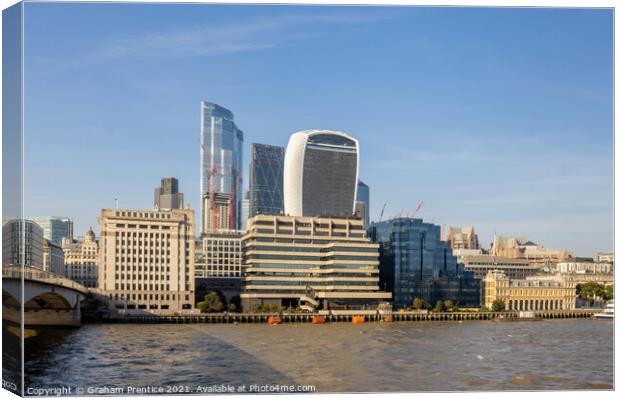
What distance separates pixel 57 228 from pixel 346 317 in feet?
200

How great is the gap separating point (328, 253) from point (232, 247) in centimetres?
4086

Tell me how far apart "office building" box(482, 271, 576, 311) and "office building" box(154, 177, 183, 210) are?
3529 inches

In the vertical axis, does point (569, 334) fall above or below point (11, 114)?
Result: below

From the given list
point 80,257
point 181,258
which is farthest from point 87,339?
point 80,257

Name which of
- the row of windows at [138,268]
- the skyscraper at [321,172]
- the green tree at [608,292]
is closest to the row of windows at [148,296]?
the row of windows at [138,268]

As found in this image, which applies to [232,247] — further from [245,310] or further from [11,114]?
[11,114]

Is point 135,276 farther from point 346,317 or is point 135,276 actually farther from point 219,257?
point 219,257

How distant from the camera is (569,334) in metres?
50.2

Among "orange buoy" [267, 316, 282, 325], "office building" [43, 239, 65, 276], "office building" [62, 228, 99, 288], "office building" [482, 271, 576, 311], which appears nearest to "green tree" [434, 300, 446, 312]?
"office building" [482, 271, 576, 311]

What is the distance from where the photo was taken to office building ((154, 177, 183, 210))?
174 m

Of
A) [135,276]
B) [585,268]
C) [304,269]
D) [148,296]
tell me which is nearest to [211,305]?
[148,296]

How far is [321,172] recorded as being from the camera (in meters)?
123

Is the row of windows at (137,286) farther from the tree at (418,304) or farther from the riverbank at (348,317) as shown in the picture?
the tree at (418,304)

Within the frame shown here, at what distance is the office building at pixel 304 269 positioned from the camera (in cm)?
8075
